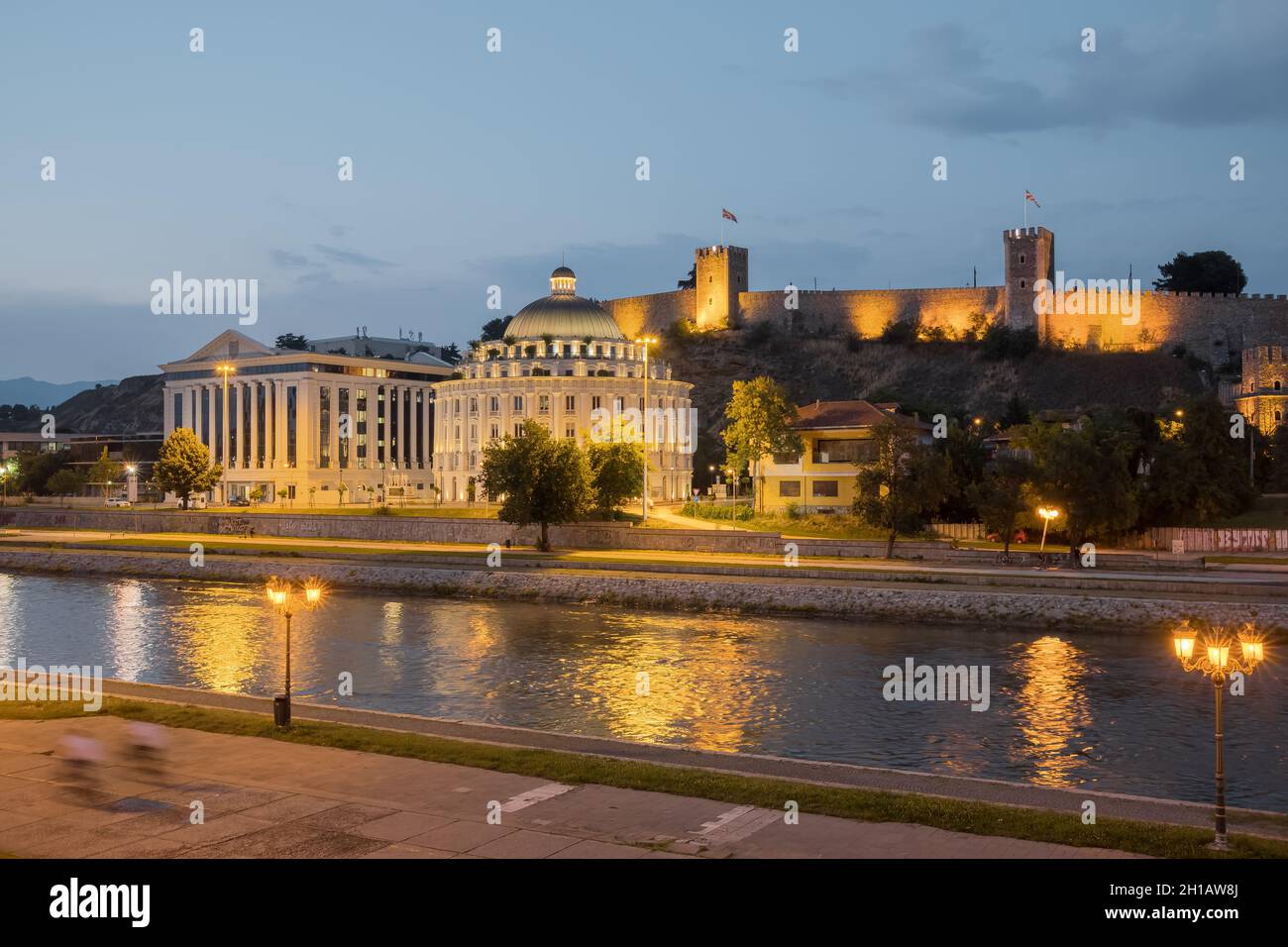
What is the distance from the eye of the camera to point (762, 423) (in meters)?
79.4

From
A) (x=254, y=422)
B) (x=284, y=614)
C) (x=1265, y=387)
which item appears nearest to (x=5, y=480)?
(x=254, y=422)

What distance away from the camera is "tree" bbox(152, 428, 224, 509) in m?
104

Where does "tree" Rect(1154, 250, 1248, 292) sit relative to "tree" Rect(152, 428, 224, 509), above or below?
above

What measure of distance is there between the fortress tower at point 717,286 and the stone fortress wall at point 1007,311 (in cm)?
14

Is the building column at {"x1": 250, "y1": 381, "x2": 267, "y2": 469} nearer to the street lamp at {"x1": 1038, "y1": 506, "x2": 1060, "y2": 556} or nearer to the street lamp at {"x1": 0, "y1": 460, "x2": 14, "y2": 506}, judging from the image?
the street lamp at {"x1": 0, "y1": 460, "x2": 14, "y2": 506}

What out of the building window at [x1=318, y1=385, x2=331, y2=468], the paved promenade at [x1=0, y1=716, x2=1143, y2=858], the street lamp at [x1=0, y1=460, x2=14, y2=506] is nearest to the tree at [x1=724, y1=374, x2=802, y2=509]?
the paved promenade at [x1=0, y1=716, x2=1143, y2=858]

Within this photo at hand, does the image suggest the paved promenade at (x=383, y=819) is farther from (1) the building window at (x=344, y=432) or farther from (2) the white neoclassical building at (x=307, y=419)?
(1) the building window at (x=344, y=432)

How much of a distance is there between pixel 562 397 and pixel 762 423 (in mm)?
39902

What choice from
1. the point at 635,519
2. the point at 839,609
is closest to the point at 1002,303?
the point at 635,519

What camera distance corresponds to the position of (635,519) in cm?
7831

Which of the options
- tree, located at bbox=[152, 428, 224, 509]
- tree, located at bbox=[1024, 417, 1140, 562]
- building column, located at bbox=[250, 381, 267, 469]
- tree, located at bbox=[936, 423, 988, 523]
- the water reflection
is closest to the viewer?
the water reflection

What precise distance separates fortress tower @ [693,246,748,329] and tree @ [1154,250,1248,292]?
207 ft
